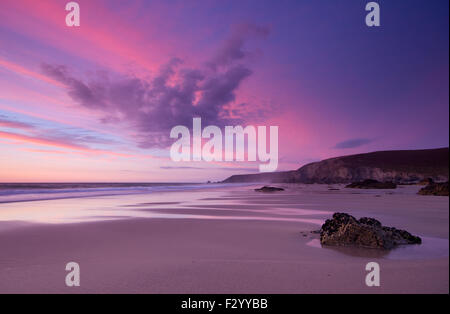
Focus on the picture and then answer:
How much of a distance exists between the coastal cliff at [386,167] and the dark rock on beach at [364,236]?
196ft

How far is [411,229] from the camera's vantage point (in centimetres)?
770

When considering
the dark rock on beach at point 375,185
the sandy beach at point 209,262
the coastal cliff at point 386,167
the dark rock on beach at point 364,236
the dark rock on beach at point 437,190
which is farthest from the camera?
the coastal cliff at point 386,167

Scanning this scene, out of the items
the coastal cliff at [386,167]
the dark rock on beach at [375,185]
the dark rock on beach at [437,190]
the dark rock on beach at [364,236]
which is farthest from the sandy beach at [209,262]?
the coastal cliff at [386,167]

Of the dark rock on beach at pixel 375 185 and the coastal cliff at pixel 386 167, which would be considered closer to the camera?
the dark rock on beach at pixel 375 185

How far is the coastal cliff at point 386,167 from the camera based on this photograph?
200 ft

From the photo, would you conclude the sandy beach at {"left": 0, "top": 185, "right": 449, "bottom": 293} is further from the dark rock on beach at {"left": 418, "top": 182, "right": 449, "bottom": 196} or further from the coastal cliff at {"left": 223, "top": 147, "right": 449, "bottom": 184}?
the coastal cliff at {"left": 223, "top": 147, "right": 449, "bottom": 184}

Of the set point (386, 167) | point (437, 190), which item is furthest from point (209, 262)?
point (386, 167)

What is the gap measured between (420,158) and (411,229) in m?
84.7

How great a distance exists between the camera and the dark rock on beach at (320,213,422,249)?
5766mm

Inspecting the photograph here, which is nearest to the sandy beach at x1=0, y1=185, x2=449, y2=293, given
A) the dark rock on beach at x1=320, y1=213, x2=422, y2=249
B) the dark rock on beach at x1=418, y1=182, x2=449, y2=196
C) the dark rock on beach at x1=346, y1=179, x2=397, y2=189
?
the dark rock on beach at x1=320, y1=213, x2=422, y2=249

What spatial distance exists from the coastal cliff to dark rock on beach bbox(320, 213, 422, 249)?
59.7 m

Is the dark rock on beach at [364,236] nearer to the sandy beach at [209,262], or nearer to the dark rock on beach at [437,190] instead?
the sandy beach at [209,262]

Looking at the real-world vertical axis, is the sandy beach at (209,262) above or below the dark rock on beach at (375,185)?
above

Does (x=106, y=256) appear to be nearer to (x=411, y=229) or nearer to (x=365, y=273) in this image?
(x=365, y=273)
